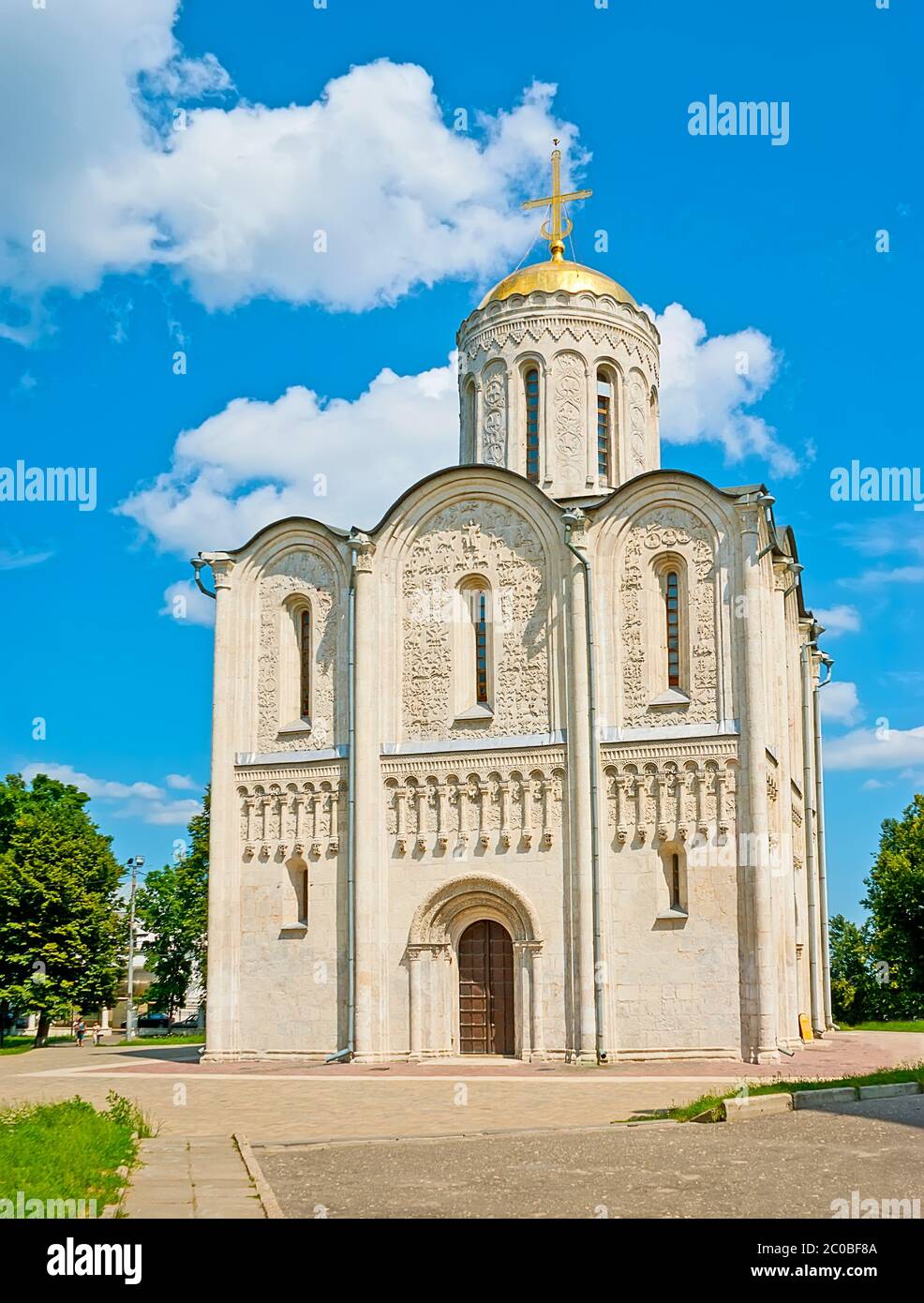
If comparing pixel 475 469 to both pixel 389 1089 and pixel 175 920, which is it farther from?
pixel 175 920

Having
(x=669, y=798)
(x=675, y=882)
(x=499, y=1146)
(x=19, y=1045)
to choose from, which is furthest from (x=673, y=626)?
(x=19, y=1045)

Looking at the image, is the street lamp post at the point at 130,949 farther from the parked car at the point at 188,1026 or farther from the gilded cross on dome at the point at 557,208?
the gilded cross on dome at the point at 557,208

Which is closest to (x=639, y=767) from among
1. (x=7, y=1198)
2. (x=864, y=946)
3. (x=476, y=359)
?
(x=476, y=359)

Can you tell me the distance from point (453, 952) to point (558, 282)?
14.2m

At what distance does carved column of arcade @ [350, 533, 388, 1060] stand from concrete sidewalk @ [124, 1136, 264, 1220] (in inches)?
482

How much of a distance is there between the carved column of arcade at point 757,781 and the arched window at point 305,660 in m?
8.70

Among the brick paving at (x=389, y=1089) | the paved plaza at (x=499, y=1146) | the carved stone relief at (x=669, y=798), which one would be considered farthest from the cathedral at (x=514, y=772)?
the paved plaza at (x=499, y=1146)

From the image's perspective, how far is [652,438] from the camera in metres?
30.7

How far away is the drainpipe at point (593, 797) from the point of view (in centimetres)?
2394

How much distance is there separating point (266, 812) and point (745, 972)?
961 cm

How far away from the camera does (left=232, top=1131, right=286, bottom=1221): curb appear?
28.8 ft

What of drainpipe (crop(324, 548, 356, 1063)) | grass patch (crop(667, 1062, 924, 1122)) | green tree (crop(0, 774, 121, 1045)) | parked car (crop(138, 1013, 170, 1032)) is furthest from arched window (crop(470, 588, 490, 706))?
parked car (crop(138, 1013, 170, 1032))

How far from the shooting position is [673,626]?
2547cm

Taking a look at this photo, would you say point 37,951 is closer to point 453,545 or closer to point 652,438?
point 453,545
